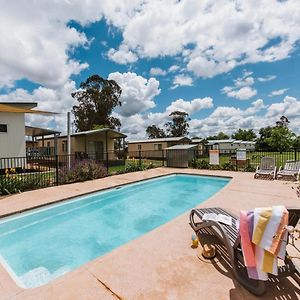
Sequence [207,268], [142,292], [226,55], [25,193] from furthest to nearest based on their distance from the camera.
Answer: [226,55] → [25,193] → [207,268] → [142,292]

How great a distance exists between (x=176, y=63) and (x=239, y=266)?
14437 millimetres

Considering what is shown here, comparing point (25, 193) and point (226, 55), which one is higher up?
point (226, 55)

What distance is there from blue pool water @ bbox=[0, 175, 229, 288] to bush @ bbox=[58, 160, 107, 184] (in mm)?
2218

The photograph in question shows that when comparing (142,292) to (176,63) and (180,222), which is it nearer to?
(180,222)

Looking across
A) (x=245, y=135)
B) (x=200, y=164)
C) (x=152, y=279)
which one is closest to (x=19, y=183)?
(x=152, y=279)

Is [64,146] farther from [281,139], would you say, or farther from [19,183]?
[281,139]

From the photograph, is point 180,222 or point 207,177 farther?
point 207,177

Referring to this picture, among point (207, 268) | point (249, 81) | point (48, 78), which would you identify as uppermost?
point (48, 78)

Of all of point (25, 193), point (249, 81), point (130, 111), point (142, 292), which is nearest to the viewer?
point (142, 292)

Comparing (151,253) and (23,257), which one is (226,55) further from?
(23,257)

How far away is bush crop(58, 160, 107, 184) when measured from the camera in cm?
1020

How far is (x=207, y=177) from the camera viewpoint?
40.5 ft

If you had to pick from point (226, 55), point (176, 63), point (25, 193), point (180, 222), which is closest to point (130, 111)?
point (176, 63)

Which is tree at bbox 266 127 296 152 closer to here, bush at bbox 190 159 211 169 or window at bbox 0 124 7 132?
bush at bbox 190 159 211 169
